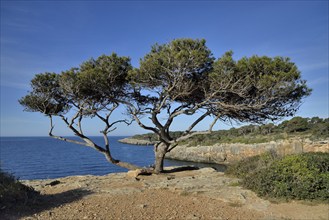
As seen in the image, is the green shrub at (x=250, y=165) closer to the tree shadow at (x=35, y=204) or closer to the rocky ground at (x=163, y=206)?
the rocky ground at (x=163, y=206)

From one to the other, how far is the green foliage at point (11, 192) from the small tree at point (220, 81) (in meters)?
6.15

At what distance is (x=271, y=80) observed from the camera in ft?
34.9

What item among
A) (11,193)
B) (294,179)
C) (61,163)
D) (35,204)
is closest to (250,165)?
(294,179)

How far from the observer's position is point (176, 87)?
11.7 meters

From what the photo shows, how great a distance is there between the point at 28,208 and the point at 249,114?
9.65 meters

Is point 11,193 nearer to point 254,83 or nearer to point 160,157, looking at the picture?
point 160,157

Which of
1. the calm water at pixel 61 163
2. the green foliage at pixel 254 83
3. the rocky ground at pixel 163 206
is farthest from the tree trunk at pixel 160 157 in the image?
the calm water at pixel 61 163

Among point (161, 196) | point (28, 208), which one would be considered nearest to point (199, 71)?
point (161, 196)

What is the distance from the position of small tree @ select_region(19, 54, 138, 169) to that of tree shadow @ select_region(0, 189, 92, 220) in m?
5.48

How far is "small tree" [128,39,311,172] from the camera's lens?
35.8ft

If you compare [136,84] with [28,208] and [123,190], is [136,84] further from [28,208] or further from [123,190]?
[28,208]

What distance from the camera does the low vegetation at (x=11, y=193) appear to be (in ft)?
20.7

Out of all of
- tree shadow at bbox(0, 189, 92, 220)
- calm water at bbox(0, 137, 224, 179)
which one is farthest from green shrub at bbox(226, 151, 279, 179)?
calm water at bbox(0, 137, 224, 179)

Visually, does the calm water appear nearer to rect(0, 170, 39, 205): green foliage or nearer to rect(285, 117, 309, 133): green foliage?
rect(0, 170, 39, 205): green foliage
